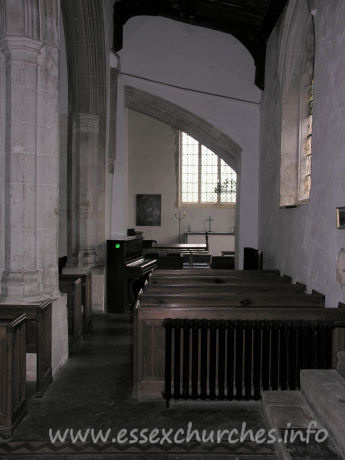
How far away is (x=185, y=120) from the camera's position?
376 inches

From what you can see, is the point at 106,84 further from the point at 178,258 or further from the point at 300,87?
the point at 178,258

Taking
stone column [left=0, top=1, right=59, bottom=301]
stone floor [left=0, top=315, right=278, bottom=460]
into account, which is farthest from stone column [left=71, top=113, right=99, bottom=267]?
stone column [left=0, top=1, right=59, bottom=301]

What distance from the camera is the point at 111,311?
25.0ft

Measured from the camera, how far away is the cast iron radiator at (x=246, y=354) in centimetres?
363

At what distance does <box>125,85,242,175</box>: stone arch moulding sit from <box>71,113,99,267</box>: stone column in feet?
6.92

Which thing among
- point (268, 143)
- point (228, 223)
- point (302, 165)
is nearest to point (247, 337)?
point (302, 165)

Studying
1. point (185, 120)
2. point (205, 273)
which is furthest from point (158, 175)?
point (205, 273)

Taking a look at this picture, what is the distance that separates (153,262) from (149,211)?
9.11 meters

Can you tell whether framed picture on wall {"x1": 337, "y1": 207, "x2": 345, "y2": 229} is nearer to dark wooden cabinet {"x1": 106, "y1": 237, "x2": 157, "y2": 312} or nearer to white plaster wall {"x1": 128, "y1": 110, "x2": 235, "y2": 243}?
dark wooden cabinet {"x1": 106, "y1": 237, "x2": 157, "y2": 312}

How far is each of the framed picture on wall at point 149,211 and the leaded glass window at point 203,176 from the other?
1039mm

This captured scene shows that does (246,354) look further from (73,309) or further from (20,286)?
(73,309)

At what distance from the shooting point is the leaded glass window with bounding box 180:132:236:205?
17.6 meters

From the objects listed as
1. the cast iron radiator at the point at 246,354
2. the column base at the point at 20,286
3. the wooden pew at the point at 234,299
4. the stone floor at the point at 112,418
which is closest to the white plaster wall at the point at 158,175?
the stone floor at the point at 112,418

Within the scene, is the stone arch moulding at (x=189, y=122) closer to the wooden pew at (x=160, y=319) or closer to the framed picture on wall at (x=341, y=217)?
the framed picture on wall at (x=341, y=217)
